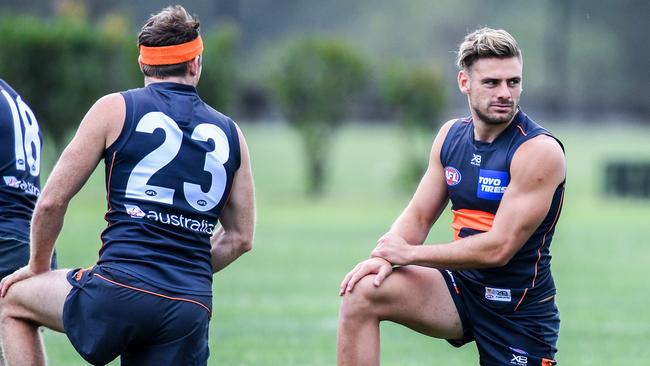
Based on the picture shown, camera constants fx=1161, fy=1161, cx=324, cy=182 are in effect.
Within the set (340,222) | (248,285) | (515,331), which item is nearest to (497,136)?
(515,331)

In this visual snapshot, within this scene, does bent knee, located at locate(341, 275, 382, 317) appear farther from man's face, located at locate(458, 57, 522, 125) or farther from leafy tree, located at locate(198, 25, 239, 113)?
leafy tree, located at locate(198, 25, 239, 113)

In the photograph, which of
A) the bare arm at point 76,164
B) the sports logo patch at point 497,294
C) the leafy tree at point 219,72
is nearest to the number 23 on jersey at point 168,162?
the bare arm at point 76,164

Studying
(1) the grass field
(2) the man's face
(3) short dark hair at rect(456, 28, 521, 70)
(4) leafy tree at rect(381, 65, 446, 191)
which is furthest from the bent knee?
(4) leafy tree at rect(381, 65, 446, 191)

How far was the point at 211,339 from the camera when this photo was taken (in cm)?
952

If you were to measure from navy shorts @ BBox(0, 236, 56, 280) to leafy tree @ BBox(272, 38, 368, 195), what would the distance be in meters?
23.8

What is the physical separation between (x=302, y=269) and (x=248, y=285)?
5.57ft

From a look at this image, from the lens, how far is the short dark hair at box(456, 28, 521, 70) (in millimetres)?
5695

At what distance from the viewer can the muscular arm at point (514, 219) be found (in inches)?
220

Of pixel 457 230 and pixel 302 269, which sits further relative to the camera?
pixel 302 269

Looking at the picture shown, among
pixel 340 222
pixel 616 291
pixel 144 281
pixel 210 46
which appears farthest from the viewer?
pixel 210 46

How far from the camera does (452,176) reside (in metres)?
5.90

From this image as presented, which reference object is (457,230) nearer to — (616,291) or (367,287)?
(367,287)

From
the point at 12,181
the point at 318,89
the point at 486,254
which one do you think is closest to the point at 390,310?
the point at 486,254

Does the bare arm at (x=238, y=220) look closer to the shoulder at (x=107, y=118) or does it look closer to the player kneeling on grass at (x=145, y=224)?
the player kneeling on grass at (x=145, y=224)
